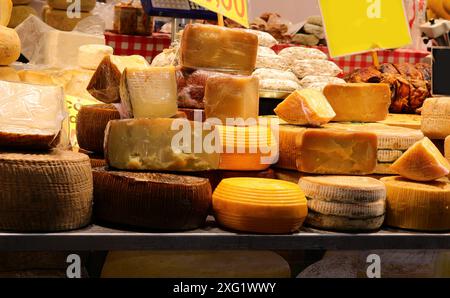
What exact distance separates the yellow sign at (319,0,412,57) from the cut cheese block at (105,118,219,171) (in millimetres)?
787

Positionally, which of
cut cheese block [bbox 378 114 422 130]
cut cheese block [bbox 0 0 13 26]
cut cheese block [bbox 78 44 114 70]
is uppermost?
cut cheese block [bbox 0 0 13 26]

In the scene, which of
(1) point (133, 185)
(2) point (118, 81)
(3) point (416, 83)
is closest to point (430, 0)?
(3) point (416, 83)

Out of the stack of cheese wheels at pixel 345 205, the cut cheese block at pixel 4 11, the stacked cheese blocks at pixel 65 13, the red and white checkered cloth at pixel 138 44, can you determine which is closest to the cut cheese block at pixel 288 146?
the stack of cheese wheels at pixel 345 205

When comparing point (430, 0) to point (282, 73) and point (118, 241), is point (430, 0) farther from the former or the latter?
point (118, 241)

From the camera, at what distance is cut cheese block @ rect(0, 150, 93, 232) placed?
1.24 meters

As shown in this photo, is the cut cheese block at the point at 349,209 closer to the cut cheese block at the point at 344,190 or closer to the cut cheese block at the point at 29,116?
the cut cheese block at the point at 344,190

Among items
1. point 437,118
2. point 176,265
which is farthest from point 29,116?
point 437,118

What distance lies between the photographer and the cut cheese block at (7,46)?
209 cm

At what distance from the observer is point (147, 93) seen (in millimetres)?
1495

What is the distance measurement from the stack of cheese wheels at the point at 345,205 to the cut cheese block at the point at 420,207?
2.1 inches

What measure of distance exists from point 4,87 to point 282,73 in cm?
107

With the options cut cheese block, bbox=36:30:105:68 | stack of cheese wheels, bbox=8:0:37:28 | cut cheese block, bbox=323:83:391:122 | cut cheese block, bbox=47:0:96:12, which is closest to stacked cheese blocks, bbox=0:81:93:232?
cut cheese block, bbox=323:83:391:122

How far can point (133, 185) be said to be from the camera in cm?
133

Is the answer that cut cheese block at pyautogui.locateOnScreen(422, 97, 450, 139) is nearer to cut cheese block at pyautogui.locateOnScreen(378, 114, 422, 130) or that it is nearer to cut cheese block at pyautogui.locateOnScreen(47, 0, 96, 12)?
cut cheese block at pyautogui.locateOnScreen(378, 114, 422, 130)
